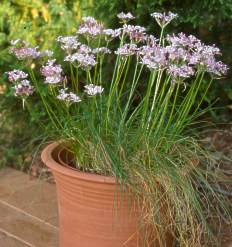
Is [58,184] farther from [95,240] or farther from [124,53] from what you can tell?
[124,53]

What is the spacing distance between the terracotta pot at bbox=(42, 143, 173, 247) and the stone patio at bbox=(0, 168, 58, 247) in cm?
Result: 49

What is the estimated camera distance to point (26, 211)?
3648mm

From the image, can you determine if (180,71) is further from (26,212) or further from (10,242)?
(26,212)

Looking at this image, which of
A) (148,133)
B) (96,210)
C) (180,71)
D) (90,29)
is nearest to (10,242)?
(96,210)

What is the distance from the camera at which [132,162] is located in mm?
2631

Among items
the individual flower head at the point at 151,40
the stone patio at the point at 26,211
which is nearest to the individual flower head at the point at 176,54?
the individual flower head at the point at 151,40

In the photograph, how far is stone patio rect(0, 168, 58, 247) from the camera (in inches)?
130

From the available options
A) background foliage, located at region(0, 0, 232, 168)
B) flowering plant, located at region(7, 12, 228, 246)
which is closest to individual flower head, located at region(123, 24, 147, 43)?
flowering plant, located at region(7, 12, 228, 246)

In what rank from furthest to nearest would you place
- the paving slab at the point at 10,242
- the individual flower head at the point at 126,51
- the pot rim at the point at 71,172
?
1. the paving slab at the point at 10,242
2. the individual flower head at the point at 126,51
3. the pot rim at the point at 71,172

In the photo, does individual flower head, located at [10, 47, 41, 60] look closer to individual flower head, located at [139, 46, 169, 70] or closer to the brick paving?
individual flower head, located at [139, 46, 169, 70]

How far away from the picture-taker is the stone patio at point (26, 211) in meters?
3.31

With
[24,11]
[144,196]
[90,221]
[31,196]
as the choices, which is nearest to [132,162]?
[144,196]

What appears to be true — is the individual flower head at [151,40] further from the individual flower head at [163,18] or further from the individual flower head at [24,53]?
the individual flower head at [24,53]

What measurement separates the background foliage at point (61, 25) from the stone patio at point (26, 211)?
307 mm
